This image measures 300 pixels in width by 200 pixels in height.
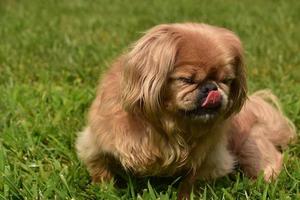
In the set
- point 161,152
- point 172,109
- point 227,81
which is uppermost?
point 227,81

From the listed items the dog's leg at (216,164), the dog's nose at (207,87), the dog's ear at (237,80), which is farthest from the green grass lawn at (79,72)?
the dog's nose at (207,87)

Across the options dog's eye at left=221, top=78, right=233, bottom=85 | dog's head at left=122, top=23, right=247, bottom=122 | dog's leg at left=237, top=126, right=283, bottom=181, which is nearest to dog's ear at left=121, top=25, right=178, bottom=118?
dog's head at left=122, top=23, right=247, bottom=122

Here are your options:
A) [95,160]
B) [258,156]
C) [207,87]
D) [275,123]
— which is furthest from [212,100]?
[275,123]

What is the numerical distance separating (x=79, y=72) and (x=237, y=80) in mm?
2194

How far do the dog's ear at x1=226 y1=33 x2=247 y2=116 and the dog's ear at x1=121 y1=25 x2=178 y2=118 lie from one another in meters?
0.32

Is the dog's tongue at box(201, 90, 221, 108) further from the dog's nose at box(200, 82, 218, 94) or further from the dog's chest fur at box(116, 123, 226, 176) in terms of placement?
the dog's chest fur at box(116, 123, 226, 176)

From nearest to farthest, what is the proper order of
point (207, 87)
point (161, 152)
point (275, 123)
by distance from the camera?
point (207, 87) < point (161, 152) < point (275, 123)

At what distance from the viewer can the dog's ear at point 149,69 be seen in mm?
2709

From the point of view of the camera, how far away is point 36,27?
20.8 ft

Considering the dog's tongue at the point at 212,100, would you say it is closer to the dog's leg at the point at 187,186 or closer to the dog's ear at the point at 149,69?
the dog's ear at the point at 149,69

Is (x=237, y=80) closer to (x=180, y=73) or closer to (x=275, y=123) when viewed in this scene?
(x=180, y=73)

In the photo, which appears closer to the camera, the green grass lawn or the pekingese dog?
the pekingese dog

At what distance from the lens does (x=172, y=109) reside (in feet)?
9.21

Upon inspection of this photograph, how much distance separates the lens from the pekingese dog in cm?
273
